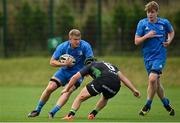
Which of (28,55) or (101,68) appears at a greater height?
(101,68)

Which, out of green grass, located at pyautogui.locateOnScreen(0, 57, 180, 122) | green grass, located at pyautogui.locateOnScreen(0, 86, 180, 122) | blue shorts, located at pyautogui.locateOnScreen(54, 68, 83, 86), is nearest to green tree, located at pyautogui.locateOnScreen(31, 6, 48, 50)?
green grass, located at pyautogui.locateOnScreen(0, 57, 180, 122)

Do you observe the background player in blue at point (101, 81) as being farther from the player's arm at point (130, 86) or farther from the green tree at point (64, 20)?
the green tree at point (64, 20)

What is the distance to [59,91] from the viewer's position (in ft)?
81.5

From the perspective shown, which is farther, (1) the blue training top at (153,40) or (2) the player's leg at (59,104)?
(1) the blue training top at (153,40)

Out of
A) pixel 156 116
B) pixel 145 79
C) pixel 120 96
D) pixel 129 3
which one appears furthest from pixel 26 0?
pixel 156 116

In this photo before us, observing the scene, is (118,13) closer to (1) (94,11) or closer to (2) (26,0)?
(1) (94,11)

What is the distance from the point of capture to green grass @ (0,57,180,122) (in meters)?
15.5

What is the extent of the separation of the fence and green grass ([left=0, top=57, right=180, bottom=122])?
620 millimetres

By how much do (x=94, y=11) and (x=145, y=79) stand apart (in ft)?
13.9

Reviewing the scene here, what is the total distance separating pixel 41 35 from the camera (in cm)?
3033

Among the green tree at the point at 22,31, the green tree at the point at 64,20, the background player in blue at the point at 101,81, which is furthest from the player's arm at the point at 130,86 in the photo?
the green tree at the point at 22,31

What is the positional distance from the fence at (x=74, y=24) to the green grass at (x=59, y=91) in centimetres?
62

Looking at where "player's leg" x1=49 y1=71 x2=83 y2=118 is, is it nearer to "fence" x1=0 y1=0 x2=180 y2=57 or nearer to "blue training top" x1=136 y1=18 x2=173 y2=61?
"blue training top" x1=136 y1=18 x2=173 y2=61

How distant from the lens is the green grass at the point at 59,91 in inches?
611
